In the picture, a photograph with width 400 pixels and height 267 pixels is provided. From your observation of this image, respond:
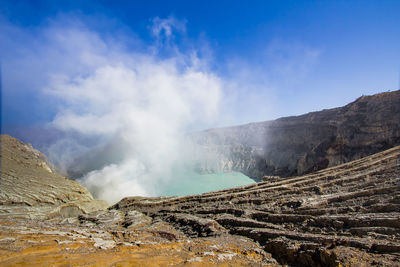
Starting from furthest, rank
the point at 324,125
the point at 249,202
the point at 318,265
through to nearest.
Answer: the point at 324,125 → the point at 249,202 → the point at 318,265

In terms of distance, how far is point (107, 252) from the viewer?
671 centimetres

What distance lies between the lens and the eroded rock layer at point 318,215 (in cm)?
644

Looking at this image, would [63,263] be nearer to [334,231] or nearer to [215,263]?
[215,263]

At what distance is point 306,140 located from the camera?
40.3 meters

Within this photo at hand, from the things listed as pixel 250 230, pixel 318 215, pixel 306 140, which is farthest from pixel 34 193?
pixel 306 140

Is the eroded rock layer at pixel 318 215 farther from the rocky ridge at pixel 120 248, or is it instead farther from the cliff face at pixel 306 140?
the cliff face at pixel 306 140

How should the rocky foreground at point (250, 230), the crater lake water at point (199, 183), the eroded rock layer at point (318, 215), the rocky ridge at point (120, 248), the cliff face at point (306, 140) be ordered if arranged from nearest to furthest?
the rocky ridge at point (120, 248), the rocky foreground at point (250, 230), the eroded rock layer at point (318, 215), the cliff face at point (306, 140), the crater lake water at point (199, 183)

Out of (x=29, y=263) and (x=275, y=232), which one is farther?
(x=275, y=232)

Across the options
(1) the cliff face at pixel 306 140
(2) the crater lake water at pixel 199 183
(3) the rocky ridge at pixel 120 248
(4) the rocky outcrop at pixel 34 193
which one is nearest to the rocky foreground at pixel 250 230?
(3) the rocky ridge at pixel 120 248

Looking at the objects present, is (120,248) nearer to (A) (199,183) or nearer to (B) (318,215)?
(B) (318,215)

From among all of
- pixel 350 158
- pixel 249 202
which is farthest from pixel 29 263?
pixel 350 158

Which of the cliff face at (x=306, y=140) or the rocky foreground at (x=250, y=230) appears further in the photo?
the cliff face at (x=306, y=140)

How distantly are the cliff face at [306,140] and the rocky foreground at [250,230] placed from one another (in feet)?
45.8

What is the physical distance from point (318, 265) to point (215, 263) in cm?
310
